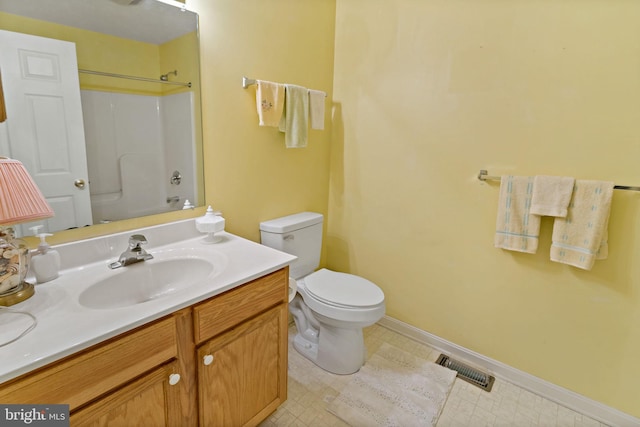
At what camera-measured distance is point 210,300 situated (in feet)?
3.48

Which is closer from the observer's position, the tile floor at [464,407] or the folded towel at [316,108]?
the tile floor at [464,407]

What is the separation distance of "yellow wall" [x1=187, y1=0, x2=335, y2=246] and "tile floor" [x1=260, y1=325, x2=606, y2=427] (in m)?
0.87

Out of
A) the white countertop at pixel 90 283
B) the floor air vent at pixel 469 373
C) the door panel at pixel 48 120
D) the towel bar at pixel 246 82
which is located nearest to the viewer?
the white countertop at pixel 90 283

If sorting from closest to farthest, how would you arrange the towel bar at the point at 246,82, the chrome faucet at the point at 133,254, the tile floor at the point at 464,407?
the chrome faucet at the point at 133,254
the tile floor at the point at 464,407
the towel bar at the point at 246,82

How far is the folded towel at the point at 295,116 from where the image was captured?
6.02 ft

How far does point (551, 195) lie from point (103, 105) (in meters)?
1.97

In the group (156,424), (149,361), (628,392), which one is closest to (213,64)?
(149,361)

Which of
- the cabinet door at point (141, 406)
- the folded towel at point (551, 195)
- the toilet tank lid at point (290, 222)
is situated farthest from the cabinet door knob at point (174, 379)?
the folded towel at point (551, 195)

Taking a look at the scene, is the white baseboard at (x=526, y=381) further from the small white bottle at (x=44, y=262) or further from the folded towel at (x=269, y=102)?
the small white bottle at (x=44, y=262)

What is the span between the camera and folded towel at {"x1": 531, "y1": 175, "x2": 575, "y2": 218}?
4.84 ft

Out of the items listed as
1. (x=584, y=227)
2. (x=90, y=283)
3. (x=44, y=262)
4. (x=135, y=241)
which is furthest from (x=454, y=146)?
(x=44, y=262)

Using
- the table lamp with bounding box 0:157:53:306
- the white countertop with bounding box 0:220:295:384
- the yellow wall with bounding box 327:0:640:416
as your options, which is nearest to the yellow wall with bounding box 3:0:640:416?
the yellow wall with bounding box 327:0:640:416

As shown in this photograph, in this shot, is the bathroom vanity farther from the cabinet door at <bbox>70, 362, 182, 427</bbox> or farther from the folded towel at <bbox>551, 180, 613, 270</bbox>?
the folded towel at <bbox>551, 180, 613, 270</bbox>

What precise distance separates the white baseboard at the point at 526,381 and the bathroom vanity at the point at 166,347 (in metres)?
1.07
